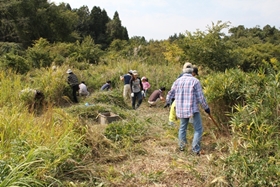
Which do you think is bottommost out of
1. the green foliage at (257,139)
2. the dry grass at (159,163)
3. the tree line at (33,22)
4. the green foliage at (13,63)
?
the dry grass at (159,163)

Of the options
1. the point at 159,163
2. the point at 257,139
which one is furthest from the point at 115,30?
the point at 257,139

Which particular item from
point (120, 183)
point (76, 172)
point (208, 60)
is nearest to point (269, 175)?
point (120, 183)

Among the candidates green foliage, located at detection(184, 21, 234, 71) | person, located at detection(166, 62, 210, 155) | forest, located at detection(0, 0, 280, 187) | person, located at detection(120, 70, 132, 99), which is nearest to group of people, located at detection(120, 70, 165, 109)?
person, located at detection(120, 70, 132, 99)

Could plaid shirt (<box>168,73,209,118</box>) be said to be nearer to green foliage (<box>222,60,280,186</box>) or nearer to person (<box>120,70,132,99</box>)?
green foliage (<box>222,60,280,186</box>)

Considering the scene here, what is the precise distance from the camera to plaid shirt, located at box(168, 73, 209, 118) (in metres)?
3.75

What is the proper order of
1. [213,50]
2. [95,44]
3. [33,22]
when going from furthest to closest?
[95,44] < [33,22] < [213,50]

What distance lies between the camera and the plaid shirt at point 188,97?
3750 mm

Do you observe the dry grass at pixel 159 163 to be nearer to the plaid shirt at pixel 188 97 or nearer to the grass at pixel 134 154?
the grass at pixel 134 154

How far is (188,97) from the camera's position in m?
3.78

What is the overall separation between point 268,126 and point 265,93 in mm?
541

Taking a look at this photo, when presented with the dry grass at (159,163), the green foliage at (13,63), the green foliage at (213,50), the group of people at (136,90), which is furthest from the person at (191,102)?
the green foliage at (13,63)

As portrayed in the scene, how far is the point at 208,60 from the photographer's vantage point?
1041cm

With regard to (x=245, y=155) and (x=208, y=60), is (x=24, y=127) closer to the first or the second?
(x=245, y=155)

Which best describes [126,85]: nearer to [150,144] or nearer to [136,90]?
[136,90]
